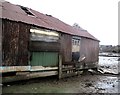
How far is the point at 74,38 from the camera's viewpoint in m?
19.5

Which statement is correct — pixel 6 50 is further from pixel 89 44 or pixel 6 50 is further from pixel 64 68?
pixel 89 44

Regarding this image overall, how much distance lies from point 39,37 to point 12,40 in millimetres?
2554

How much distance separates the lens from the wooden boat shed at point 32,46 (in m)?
12.3

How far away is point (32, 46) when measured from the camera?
13969 millimetres

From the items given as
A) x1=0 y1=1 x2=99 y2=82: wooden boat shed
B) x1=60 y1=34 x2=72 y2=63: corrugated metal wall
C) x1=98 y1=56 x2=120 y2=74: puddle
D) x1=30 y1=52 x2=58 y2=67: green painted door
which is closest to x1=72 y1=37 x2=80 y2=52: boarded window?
x1=0 y1=1 x2=99 y2=82: wooden boat shed

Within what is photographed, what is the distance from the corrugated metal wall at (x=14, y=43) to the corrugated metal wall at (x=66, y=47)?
4546 millimetres

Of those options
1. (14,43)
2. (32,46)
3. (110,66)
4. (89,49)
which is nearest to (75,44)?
(89,49)

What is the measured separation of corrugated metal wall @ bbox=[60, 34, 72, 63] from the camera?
57.0 ft

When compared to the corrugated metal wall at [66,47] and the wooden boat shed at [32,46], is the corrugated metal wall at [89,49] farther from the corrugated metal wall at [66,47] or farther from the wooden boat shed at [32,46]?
the corrugated metal wall at [66,47]

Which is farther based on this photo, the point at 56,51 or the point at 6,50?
the point at 56,51

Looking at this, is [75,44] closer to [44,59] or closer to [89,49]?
[89,49]

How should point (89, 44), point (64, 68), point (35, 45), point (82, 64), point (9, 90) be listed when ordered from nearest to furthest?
point (9, 90) < point (35, 45) < point (64, 68) < point (82, 64) < point (89, 44)

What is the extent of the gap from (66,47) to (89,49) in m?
5.81

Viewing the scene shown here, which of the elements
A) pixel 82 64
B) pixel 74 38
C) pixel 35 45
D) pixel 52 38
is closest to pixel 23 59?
pixel 35 45
